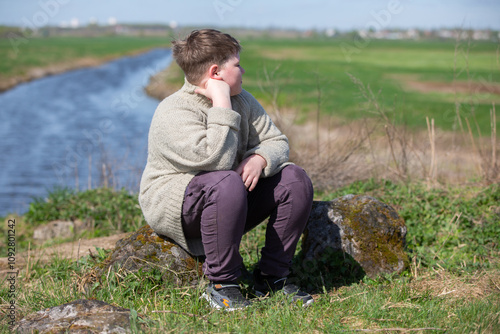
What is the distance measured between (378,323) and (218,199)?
1028 mm

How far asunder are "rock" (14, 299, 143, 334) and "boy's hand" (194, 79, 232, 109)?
116 cm

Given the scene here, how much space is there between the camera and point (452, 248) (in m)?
4.08

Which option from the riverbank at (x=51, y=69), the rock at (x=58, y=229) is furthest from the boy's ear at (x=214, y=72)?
the riverbank at (x=51, y=69)

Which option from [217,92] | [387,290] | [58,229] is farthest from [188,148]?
[58,229]

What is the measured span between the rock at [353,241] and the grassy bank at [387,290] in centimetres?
8

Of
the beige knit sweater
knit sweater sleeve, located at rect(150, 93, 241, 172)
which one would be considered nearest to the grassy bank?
the beige knit sweater

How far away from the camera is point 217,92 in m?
2.84

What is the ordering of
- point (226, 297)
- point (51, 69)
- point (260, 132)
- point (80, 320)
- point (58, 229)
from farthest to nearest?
point (51, 69), point (58, 229), point (260, 132), point (226, 297), point (80, 320)

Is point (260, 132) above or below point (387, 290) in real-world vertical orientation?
above

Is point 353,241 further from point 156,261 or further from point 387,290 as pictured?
point 156,261

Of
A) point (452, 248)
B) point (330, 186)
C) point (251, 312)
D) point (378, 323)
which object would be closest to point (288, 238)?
point (251, 312)

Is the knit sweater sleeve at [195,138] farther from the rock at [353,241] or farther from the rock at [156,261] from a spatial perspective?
the rock at [353,241]

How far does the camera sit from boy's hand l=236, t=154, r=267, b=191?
9.29ft

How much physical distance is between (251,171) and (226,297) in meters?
0.69
